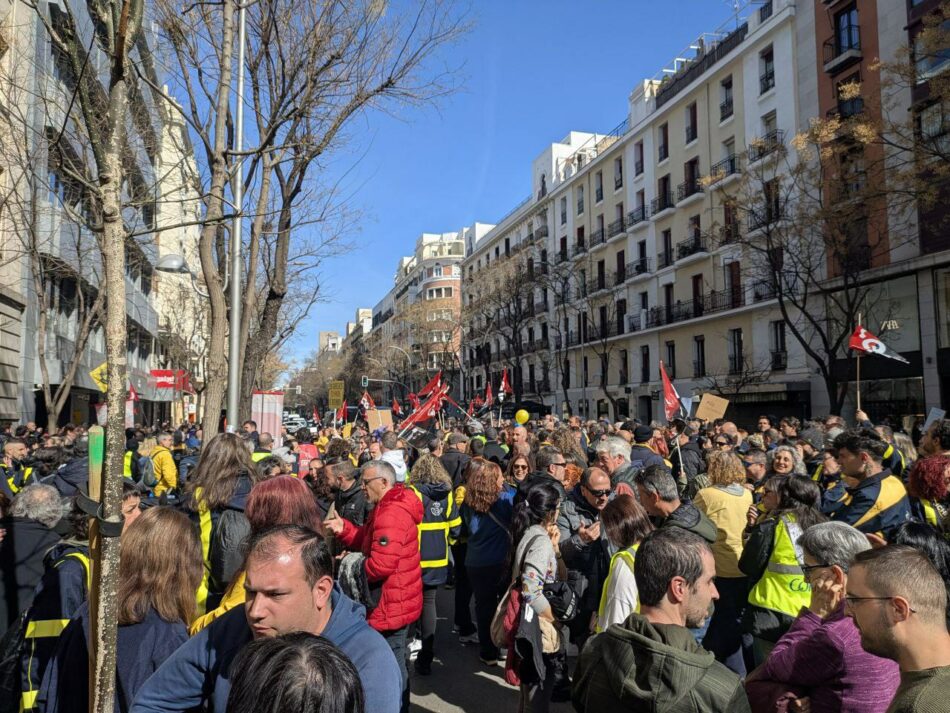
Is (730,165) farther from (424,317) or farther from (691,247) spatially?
(424,317)

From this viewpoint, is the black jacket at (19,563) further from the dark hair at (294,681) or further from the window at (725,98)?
the window at (725,98)

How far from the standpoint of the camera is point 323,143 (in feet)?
36.0

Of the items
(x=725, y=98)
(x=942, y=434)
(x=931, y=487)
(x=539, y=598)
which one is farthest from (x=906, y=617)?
(x=725, y=98)

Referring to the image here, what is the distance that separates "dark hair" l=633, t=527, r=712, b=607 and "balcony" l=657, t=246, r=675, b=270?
3592cm

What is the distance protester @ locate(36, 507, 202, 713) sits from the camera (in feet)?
8.85

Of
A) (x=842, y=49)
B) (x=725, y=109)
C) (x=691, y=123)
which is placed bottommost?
(x=842, y=49)

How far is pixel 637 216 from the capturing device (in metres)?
40.2

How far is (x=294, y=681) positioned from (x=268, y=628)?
0.66 m

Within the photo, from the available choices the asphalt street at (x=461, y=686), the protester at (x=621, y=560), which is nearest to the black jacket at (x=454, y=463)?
the asphalt street at (x=461, y=686)

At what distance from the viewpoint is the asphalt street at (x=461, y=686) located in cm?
515

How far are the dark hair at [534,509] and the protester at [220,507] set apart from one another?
1.59 metres

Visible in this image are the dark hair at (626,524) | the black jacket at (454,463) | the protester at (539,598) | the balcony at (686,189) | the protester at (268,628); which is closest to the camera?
the protester at (268,628)

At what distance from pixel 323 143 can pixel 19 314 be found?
1219 cm

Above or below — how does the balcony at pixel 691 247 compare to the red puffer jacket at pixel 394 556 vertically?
above
